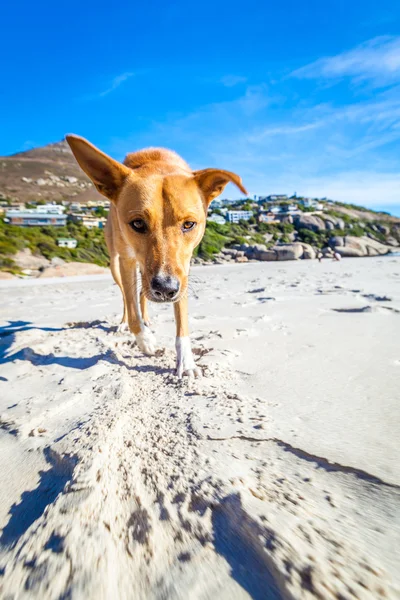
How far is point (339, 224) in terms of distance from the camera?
7531 centimetres

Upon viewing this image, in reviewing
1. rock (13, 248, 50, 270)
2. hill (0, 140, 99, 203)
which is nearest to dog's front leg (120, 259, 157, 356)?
rock (13, 248, 50, 270)

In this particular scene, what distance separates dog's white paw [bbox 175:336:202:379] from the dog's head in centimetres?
47

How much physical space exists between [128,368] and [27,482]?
126 cm

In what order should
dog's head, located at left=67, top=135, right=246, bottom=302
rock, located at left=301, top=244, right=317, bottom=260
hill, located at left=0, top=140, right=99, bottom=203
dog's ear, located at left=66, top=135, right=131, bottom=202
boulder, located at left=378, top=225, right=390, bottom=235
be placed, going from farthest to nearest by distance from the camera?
hill, located at left=0, top=140, right=99, bottom=203
boulder, located at left=378, top=225, right=390, bottom=235
rock, located at left=301, top=244, right=317, bottom=260
dog's ear, located at left=66, top=135, right=131, bottom=202
dog's head, located at left=67, top=135, right=246, bottom=302

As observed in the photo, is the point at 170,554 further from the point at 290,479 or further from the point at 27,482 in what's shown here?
the point at 27,482

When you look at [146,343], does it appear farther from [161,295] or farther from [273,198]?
[273,198]

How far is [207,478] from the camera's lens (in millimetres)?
1090

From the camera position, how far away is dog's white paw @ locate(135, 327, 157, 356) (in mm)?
2904

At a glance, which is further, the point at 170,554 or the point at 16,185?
the point at 16,185

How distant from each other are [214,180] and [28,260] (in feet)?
99.1

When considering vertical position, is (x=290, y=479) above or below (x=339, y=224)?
below

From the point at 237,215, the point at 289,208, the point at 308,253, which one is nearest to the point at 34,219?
the point at 308,253

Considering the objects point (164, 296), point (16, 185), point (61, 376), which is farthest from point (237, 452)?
point (16, 185)

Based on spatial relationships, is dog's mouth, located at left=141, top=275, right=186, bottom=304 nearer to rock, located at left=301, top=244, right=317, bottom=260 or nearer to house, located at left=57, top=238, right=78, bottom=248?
house, located at left=57, top=238, right=78, bottom=248
